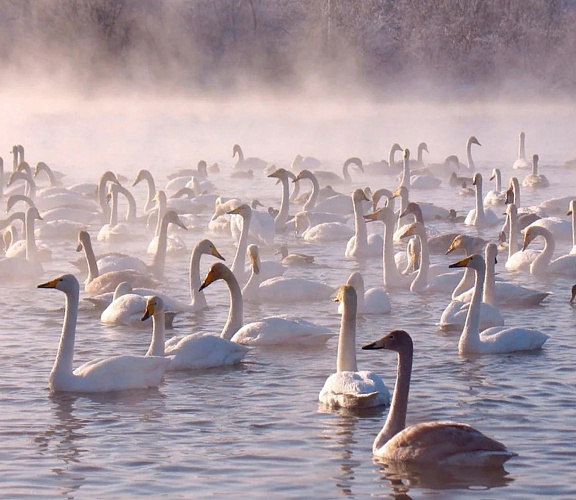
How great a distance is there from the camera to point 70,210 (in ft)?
61.4

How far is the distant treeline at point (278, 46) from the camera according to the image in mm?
45906

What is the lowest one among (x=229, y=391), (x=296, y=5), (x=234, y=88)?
(x=229, y=391)

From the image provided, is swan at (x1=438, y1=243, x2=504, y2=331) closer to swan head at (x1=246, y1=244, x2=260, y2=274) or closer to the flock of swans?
the flock of swans

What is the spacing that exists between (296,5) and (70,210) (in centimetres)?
3273

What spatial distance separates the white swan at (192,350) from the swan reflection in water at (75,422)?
519 millimetres

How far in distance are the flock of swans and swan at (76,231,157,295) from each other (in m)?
0.01

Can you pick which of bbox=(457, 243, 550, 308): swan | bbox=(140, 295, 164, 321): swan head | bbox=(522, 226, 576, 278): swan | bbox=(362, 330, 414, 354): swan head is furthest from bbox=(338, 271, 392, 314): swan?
bbox=(362, 330, 414, 354): swan head

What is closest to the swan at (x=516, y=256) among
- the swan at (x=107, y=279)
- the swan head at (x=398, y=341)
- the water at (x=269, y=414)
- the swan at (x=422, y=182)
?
the water at (x=269, y=414)

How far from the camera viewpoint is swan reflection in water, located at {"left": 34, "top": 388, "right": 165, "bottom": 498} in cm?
726

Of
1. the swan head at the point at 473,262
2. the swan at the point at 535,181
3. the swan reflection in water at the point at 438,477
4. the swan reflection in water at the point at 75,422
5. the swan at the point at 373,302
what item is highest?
the swan at the point at 535,181

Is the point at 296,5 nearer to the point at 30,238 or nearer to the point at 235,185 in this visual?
the point at 235,185

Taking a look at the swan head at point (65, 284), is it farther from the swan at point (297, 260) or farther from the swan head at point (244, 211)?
the swan at point (297, 260)

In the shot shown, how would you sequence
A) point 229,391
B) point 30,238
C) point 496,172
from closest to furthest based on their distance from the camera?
1. point 229,391
2. point 30,238
3. point 496,172

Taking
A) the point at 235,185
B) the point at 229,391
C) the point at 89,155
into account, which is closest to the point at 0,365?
the point at 229,391
